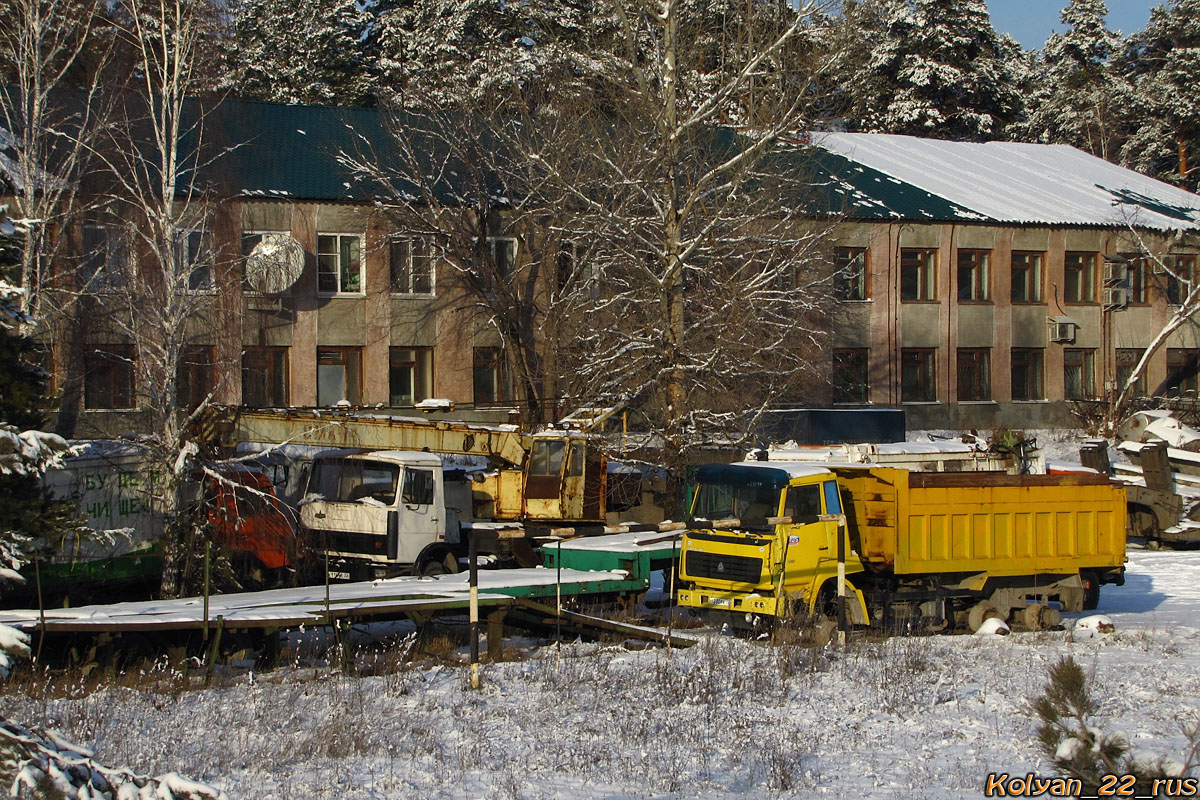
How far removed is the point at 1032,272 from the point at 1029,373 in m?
3.96

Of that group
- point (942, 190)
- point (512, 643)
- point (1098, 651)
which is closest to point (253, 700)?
point (512, 643)

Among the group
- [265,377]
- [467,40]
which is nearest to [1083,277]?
[467,40]

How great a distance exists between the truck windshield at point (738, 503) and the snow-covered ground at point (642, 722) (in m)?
1.76

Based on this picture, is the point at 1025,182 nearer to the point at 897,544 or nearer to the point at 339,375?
the point at 339,375

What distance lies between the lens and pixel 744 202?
2920 cm

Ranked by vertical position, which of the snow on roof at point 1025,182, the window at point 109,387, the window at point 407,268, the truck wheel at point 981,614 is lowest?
the truck wheel at point 981,614

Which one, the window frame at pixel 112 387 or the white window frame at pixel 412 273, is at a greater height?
the white window frame at pixel 412 273

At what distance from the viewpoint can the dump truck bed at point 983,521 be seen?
1662cm

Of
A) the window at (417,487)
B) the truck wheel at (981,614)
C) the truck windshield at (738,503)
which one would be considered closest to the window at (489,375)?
the window at (417,487)

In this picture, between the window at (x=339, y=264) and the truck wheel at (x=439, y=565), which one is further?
the window at (x=339, y=264)

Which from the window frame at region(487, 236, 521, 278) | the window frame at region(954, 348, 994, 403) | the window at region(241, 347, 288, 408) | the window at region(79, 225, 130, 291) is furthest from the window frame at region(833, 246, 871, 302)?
the window at region(79, 225, 130, 291)

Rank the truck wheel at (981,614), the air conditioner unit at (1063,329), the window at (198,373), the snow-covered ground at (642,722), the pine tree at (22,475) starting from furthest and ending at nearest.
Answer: the air conditioner unit at (1063,329) → the window at (198,373) → the truck wheel at (981,614) → the pine tree at (22,475) → the snow-covered ground at (642,722)

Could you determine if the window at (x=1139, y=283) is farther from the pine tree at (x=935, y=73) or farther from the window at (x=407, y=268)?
the window at (x=407, y=268)

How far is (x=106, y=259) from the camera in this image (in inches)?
1067
